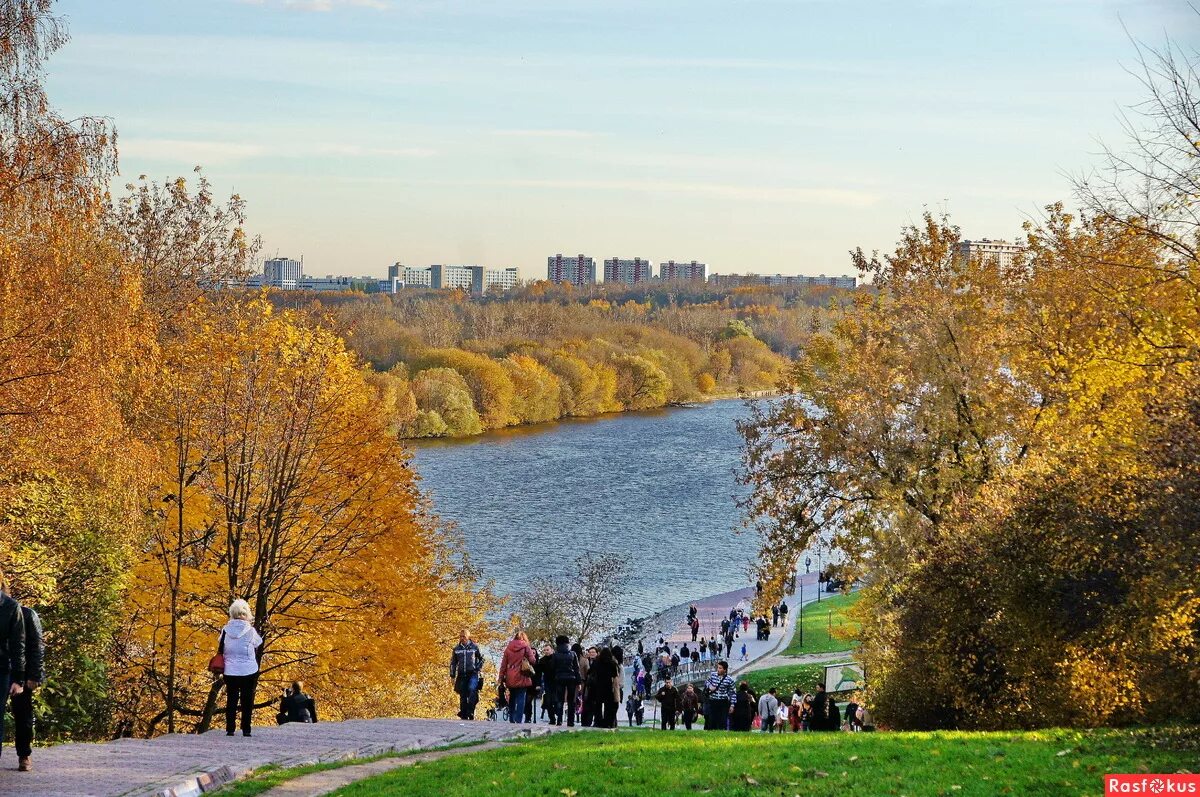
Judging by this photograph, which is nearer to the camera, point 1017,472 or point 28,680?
point 28,680

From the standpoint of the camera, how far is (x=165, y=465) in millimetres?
23203

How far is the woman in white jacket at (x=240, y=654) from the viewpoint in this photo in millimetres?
13820

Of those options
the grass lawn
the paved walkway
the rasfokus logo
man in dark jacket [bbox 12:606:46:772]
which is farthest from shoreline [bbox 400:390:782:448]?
the rasfokus logo

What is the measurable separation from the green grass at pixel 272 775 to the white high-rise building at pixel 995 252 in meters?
18.9

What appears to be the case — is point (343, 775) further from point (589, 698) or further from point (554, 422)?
point (554, 422)

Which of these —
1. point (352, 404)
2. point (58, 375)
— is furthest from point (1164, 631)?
point (352, 404)

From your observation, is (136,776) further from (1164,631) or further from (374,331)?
(374,331)

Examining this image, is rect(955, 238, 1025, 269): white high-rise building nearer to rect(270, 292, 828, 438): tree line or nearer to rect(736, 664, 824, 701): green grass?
rect(736, 664, 824, 701): green grass

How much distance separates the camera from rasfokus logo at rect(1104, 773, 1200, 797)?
9.28 meters

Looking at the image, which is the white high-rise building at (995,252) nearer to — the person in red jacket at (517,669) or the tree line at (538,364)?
the person in red jacket at (517,669)

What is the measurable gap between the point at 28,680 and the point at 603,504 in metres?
60.0

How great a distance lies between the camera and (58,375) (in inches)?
683

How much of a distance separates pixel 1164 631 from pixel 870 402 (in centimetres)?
1090

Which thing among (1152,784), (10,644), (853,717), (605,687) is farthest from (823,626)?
(10,644)
